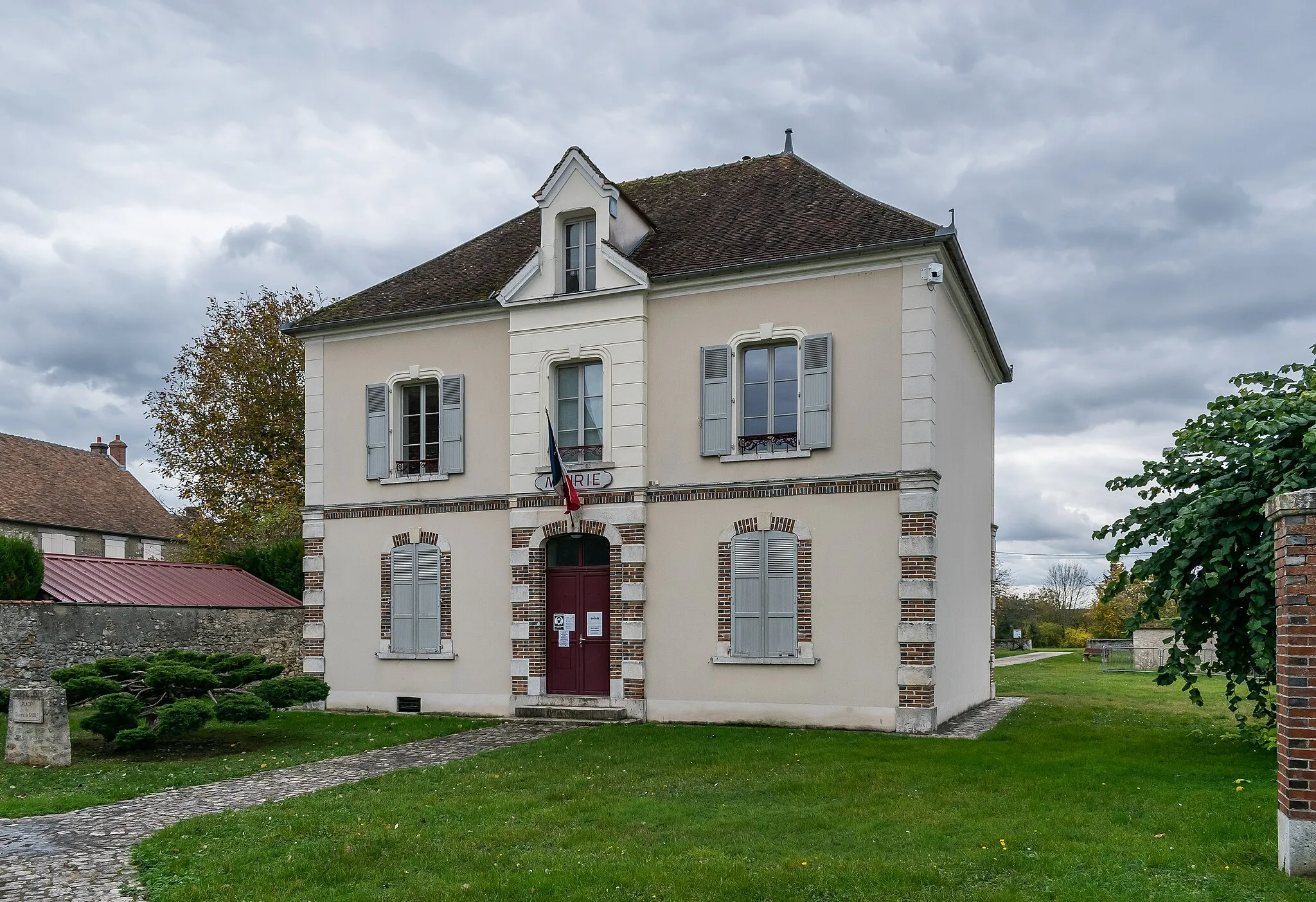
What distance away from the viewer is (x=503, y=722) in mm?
15336

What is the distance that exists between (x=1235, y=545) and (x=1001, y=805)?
4006 mm

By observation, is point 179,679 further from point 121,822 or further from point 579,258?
point 579,258

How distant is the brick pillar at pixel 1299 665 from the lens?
20.0ft

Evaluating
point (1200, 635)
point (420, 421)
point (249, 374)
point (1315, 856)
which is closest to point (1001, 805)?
point (1315, 856)

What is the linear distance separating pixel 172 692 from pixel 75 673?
108cm

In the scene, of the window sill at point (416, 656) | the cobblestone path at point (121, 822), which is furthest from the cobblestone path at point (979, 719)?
the window sill at point (416, 656)

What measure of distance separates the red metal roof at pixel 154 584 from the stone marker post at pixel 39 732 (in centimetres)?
557

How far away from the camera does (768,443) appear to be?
1488 cm

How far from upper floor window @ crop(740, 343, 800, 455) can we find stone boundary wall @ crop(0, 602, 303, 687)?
34.1 ft

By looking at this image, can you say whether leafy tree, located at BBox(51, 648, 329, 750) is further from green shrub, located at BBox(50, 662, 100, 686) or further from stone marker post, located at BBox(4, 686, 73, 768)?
stone marker post, located at BBox(4, 686, 73, 768)

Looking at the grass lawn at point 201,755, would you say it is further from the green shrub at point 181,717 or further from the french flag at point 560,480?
the french flag at point 560,480

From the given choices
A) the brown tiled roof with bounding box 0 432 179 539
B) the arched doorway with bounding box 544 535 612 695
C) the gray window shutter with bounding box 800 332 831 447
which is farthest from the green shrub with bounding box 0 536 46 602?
the brown tiled roof with bounding box 0 432 179 539

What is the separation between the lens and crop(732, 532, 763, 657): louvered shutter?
1461cm

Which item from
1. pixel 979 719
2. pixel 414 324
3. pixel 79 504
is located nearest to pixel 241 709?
pixel 414 324
